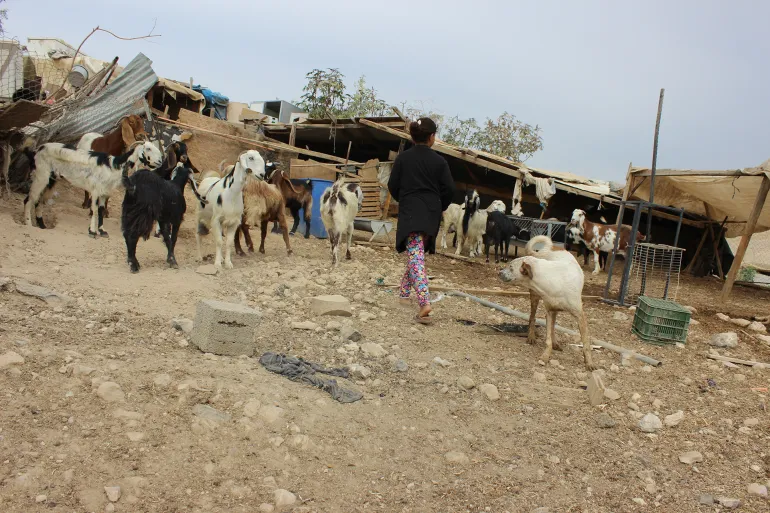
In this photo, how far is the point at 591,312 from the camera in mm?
7527

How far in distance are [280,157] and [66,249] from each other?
27.7 ft

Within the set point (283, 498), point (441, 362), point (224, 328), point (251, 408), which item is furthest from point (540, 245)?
point (283, 498)

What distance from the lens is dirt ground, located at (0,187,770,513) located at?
2.72 meters

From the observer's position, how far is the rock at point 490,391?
13.6 ft

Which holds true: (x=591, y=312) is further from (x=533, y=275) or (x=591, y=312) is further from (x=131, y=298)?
(x=131, y=298)

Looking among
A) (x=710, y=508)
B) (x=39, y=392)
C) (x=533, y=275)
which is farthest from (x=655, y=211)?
(x=39, y=392)

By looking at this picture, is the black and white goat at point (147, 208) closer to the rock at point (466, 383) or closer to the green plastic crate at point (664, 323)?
the rock at point (466, 383)

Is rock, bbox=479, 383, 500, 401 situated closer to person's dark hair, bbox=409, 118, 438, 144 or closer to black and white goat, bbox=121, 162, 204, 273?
person's dark hair, bbox=409, 118, 438, 144

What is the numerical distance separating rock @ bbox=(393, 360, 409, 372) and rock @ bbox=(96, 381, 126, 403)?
79.5 inches

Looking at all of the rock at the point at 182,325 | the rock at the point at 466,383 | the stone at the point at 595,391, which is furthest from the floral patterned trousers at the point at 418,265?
the rock at the point at 182,325

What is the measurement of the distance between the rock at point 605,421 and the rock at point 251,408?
2.22 m

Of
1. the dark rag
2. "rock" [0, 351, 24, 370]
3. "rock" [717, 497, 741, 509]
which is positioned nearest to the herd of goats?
the dark rag

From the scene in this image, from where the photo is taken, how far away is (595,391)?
4.17 meters

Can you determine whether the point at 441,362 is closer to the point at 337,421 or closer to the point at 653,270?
the point at 337,421
